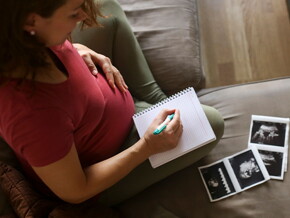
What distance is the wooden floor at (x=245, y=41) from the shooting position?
1896mm

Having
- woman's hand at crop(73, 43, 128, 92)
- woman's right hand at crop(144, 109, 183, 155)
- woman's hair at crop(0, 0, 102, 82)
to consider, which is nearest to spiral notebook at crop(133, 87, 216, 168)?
woman's right hand at crop(144, 109, 183, 155)

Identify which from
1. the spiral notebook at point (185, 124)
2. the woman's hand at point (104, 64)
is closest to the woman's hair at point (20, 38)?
the woman's hand at point (104, 64)

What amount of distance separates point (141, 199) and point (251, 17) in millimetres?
1249

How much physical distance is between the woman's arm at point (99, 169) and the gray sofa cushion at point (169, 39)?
384 mm

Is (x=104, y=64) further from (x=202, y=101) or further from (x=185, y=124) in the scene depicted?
(x=202, y=101)

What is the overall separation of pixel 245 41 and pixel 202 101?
59cm

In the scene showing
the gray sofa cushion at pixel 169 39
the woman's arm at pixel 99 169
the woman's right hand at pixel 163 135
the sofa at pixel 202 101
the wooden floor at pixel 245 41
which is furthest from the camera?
the wooden floor at pixel 245 41

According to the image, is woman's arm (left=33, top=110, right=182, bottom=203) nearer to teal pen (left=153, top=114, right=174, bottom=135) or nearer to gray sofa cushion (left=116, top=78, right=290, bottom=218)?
teal pen (left=153, top=114, right=174, bottom=135)

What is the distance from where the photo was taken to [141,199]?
1.35 metres

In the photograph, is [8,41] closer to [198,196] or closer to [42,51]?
[42,51]

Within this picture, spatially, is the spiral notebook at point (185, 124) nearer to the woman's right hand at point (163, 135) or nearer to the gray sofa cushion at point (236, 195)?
the woman's right hand at point (163, 135)

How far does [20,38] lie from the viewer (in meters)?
0.79

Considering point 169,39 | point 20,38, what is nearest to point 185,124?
point 169,39

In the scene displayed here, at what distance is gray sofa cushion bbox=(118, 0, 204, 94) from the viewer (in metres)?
1.59
